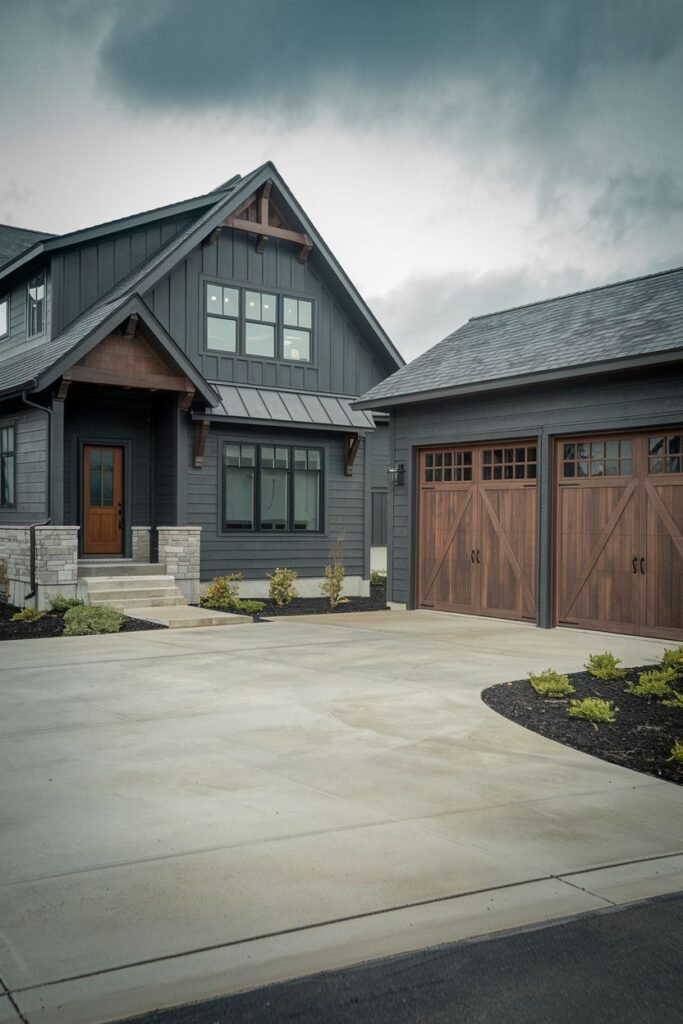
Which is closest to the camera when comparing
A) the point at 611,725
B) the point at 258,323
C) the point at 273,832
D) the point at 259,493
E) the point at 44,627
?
the point at 273,832

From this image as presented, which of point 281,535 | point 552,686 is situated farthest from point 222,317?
point 552,686

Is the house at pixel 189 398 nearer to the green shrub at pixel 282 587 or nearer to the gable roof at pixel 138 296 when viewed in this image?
the gable roof at pixel 138 296

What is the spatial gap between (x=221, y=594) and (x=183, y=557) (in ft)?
3.11

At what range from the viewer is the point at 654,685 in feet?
27.2

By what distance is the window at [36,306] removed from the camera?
18.0 metres

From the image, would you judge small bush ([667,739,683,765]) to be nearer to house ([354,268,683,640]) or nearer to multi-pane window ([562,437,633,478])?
house ([354,268,683,640])

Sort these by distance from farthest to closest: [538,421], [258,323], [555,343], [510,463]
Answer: [258,323]
[510,463]
[555,343]
[538,421]

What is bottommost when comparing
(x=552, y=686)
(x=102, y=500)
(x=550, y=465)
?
(x=552, y=686)

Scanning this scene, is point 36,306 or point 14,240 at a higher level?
point 14,240

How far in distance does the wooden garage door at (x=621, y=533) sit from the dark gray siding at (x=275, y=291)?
24.4ft

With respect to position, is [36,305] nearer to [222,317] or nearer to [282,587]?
[222,317]

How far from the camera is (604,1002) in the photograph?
124 inches

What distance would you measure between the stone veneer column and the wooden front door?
3.74 feet

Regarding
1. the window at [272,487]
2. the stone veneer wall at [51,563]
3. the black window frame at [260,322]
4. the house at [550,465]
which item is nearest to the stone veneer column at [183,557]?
the window at [272,487]
